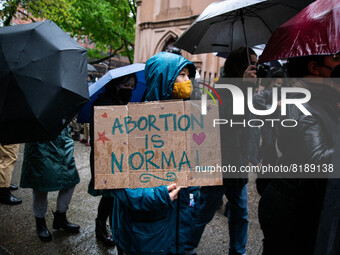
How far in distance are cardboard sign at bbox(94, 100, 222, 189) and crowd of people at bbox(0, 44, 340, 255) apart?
105 millimetres

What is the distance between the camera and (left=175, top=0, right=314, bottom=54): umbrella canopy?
109 inches

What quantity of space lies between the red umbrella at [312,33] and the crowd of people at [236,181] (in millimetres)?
126

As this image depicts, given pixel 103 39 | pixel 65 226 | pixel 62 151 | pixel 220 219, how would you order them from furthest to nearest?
pixel 103 39, pixel 220 219, pixel 65 226, pixel 62 151

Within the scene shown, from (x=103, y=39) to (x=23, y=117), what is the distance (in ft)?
49.5

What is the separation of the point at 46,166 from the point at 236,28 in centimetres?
275

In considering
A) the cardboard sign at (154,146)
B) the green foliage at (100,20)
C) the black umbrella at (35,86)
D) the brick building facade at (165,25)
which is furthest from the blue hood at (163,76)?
the brick building facade at (165,25)

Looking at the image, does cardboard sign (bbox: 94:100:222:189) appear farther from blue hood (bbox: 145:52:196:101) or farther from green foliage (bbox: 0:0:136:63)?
green foliage (bbox: 0:0:136:63)

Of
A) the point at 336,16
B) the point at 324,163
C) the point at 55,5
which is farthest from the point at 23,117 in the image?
the point at 55,5

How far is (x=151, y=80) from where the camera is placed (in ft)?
5.55

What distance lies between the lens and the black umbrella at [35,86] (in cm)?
147

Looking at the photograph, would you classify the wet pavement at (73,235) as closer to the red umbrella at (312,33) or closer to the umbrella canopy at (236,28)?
the red umbrella at (312,33)

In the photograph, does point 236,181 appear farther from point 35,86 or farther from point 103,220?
point 35,86

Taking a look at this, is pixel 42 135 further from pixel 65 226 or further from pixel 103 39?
pixel 103 39

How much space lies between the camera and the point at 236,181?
234 centimetres
